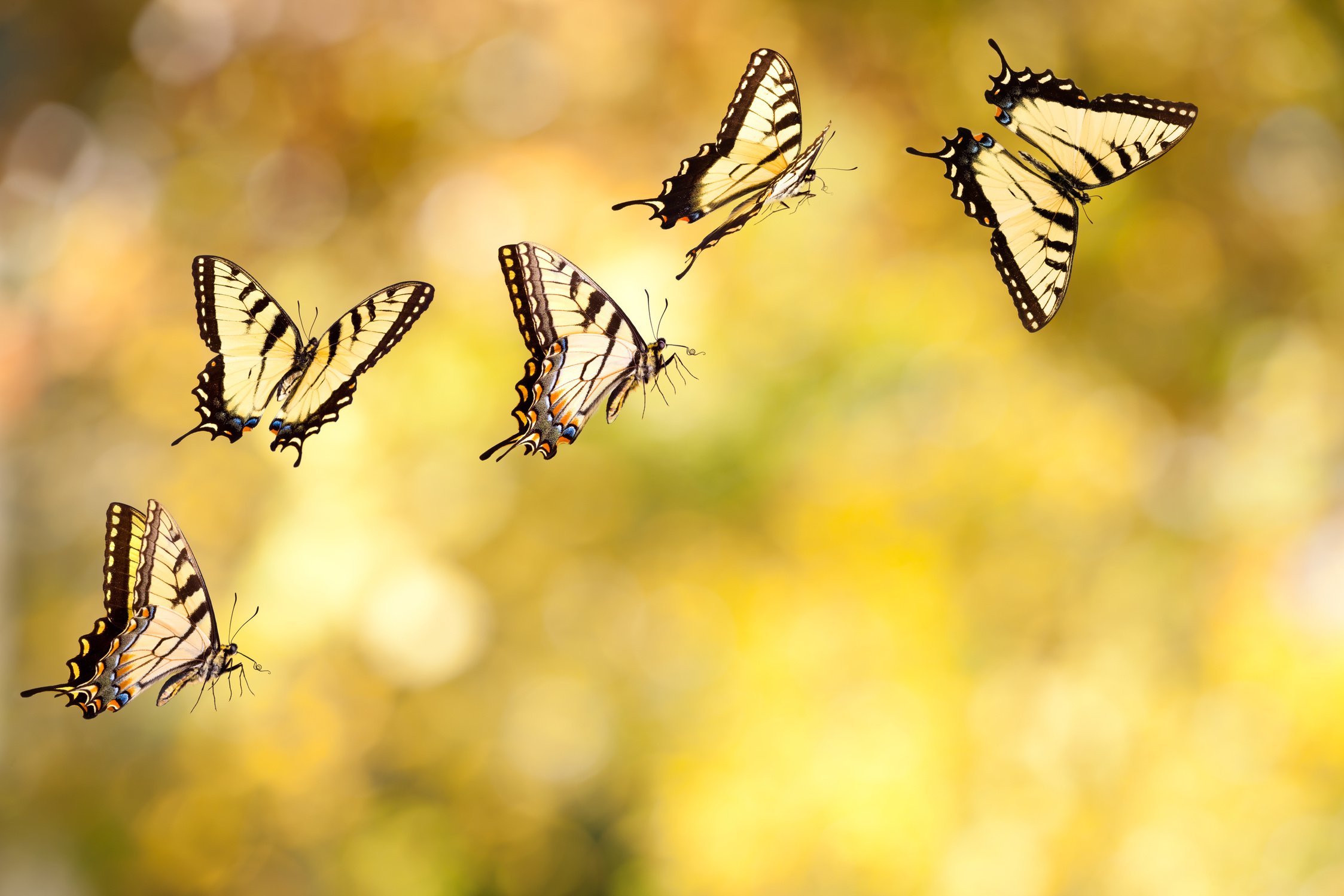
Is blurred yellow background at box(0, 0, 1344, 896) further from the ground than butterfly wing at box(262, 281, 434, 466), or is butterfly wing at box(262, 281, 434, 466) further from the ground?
blurred yellow background at box(0, 0, 1344, 896)

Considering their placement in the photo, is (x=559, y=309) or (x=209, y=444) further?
(x=209, y=444)

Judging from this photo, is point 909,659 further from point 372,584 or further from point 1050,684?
point 372,584

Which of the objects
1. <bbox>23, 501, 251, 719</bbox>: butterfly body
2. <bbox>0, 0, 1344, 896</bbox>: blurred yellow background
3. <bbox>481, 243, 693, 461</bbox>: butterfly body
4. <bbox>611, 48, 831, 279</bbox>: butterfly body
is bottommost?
<bbox>23, 501, 251, 719</bbox>: butterfly body

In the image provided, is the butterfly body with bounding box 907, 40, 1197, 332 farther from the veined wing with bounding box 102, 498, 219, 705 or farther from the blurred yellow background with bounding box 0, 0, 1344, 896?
the blurred yellow background with bounding box 0, 0, 1344, 896

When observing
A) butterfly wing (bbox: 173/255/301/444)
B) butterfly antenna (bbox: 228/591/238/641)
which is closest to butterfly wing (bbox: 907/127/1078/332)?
butterfly wing (bbox: 173/255/301/444)

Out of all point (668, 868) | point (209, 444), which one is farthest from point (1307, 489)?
point (209, 444)
